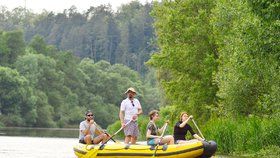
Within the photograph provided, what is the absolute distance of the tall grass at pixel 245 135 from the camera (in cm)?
2877

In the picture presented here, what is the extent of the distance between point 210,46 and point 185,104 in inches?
173

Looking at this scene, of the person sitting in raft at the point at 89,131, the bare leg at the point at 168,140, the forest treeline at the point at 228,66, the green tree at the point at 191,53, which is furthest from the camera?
the green tree at the point at 191,53

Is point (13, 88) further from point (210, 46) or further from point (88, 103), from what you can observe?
point (210, 46)

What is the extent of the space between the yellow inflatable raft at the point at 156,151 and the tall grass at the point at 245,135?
7.86 m

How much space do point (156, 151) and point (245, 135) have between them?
910 centimetres

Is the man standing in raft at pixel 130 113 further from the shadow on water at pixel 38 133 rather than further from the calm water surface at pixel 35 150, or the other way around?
the shadow on water at pixel 38 133

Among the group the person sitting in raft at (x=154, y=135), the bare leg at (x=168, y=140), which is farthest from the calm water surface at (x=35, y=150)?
the bare leg at (x=168, y=140)

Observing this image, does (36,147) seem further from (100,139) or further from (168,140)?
(168,140)

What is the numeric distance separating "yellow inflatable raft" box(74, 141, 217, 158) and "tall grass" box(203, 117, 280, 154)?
25.8 ft

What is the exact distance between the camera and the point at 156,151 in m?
21.5

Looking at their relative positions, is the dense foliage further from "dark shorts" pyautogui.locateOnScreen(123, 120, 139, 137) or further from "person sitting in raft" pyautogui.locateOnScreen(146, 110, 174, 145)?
"person sitting in raft" pyautogui.locateOnScreen(146, 110, 174, 145)

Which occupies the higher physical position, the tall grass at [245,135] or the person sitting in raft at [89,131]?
the person sitting in raft at [89,131]

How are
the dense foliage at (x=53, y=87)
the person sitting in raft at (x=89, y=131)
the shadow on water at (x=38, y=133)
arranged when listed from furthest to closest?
the dense foliage at (x=53, y=87) → the shadow on water at (x=38, y=133) → the person sitting in raft at (x=89, y=131)

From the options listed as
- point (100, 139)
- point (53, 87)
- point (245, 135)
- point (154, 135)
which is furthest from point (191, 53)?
point (53, 87)
